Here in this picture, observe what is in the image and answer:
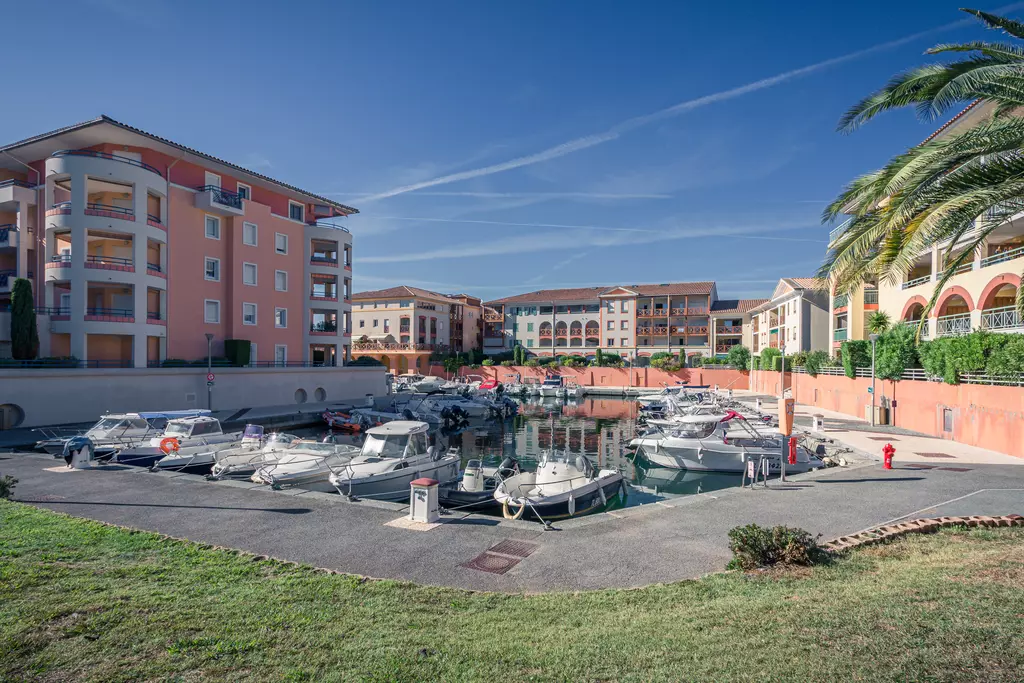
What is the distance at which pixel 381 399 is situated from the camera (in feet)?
171

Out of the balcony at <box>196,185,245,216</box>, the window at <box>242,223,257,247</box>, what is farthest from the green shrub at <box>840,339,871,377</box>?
the balcony at <box>196,185,245,216</box>

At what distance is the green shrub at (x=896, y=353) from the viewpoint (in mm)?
30500

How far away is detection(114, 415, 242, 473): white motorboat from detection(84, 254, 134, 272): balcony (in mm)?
16216

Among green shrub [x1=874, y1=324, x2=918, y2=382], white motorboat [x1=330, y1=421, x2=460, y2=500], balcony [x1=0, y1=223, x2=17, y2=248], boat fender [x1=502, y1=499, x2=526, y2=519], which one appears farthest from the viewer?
balcony [x1=0, y1=223, x2=17, y2=248]

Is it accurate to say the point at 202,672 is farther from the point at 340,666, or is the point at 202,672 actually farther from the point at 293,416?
the point at 293,416

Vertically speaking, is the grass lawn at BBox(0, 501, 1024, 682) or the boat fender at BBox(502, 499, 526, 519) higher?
the grass lawn at BBox(0, 501, 1024, 682)

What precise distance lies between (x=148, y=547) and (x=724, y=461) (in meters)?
21.7

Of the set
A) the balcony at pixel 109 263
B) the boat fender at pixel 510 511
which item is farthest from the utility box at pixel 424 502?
the balcony at pixel 109 263

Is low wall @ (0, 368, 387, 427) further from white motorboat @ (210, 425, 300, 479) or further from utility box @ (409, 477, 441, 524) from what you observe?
utility box @ (409, 477, 441, 524)

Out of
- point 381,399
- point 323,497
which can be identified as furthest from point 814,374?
point 323,497

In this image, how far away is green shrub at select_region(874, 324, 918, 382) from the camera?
30500 mm

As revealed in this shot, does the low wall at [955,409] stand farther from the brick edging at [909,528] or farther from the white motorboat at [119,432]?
the white motorboat at [119,432]

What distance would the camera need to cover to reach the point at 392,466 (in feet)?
63.1

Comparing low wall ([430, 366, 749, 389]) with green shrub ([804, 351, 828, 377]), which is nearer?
green shrub ([804, 351, 828, 377])
